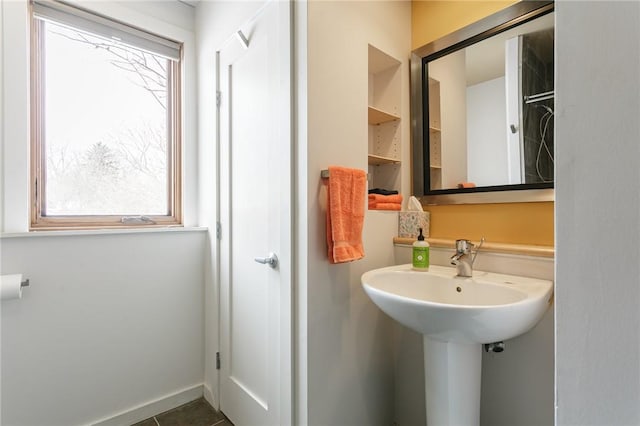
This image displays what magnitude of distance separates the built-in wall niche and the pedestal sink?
552 mm

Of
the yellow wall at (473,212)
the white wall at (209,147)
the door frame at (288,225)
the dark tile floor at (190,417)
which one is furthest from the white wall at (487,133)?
the dark tile floor at (190,417)

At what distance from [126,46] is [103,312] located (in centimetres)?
147

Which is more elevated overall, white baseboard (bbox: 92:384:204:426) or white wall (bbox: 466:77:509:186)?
white wall (bbox: 466:77:509:186)

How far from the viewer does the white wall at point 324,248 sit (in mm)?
1169

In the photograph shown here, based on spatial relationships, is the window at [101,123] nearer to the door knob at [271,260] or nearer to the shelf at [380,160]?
the door knob at [271,260]

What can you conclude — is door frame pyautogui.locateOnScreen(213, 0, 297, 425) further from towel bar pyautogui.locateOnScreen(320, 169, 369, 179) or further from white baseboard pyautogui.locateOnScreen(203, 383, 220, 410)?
white baseboard pyautogui.locateOnScreen(203, 383, 220, 410)

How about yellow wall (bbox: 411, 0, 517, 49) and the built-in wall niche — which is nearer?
yellow wall (bbox: 411, 0, 517, 49)

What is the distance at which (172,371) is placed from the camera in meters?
1.71

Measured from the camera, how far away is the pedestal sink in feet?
2.75

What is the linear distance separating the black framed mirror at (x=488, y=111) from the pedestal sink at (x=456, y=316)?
43 centimetres

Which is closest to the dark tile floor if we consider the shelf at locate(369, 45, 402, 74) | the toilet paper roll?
the toilet paper roll

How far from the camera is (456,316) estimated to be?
0.83 metres

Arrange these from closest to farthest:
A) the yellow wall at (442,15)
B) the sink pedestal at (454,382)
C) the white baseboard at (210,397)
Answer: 1. the sink pedestal at (454,382)
2. the yellow wall at (442,15)
3. the white baseboard at (210,397)

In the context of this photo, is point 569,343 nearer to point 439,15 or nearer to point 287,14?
point 287,14
